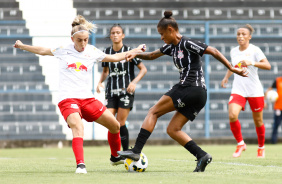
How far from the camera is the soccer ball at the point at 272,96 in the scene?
606 inches

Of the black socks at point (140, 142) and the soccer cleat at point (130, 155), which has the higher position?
the black socks at point (140, 142)

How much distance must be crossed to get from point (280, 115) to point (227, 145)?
1557 millimetres

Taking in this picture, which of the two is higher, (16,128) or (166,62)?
(166,62)

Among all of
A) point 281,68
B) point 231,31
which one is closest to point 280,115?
point 281,68

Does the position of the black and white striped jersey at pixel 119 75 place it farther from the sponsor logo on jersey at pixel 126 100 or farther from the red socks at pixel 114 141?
the red socks at pixel 114 141

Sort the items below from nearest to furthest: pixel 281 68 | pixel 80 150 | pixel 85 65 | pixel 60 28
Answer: pixel 80 150, pixel 85 65, pixel 60 28, pixel 281 68

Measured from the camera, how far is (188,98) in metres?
7.01

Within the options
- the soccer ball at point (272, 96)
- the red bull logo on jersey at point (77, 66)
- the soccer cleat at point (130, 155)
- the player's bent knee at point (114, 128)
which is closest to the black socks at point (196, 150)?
the soccer cleat at point (130, 155)

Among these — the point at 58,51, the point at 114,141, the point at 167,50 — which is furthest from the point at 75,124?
the point at 167,50

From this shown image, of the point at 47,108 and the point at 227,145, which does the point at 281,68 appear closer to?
the point at 227,145

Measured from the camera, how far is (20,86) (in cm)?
1534

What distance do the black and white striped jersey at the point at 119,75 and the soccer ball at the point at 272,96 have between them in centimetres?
651

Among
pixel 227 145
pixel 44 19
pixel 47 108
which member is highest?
pixel 44 19

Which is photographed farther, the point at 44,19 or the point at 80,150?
the point at 44,19
